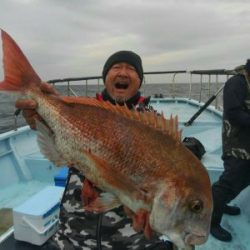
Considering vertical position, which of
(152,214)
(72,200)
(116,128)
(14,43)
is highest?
(14,43)

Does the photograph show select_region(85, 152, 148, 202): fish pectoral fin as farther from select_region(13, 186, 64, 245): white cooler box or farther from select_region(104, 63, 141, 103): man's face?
select_region(13, 186, 64, 245): white cooler box

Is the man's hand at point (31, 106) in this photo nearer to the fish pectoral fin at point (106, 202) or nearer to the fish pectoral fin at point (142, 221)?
the fish pectoral fin at point (106, 202)

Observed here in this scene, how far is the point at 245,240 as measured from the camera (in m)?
4.34

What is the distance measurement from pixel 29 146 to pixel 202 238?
227 inches

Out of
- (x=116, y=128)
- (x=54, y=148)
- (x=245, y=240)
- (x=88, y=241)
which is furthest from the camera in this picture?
(x=245, y=240)

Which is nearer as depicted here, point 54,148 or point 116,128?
point 116,128

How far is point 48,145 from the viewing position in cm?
221

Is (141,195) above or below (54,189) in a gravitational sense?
above

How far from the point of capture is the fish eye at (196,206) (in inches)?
73.8

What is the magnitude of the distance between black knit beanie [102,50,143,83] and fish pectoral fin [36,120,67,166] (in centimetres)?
88

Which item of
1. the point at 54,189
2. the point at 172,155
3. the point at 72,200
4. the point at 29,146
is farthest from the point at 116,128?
the point at 29,146

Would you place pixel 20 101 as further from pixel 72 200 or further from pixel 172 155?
pixel 172 155

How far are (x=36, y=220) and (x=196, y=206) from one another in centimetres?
205

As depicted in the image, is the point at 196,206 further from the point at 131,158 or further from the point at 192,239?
the point at 131,158
